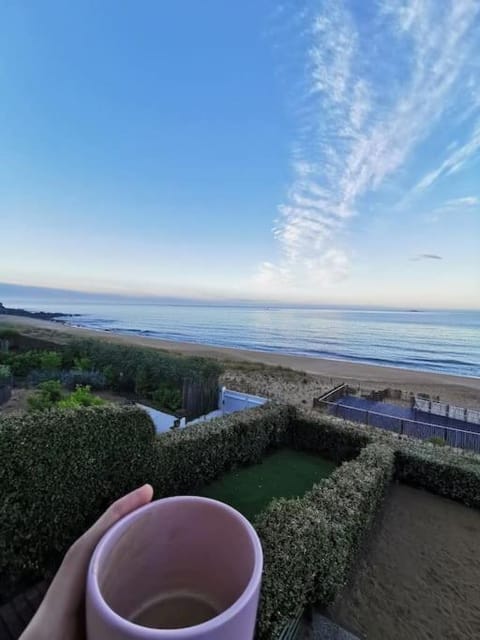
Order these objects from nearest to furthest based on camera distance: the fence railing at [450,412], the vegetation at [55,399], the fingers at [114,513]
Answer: the fingers at [114,513], the vegetation at [55,399], the fence railing at [450,412]

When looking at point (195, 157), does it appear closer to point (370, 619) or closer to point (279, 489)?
point (279, 489)

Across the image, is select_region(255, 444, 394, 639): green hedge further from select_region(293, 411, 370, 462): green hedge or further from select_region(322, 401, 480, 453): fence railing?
select_region(322, 401, 480, 453): fence railing

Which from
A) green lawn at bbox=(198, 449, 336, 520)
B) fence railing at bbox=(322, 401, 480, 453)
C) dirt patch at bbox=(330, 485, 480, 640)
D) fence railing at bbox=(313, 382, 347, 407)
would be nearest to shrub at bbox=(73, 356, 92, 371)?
fence railing at bbox=(313, 382, 347, 407)

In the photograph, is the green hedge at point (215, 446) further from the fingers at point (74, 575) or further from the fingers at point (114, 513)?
the fingers at point (74, 575)

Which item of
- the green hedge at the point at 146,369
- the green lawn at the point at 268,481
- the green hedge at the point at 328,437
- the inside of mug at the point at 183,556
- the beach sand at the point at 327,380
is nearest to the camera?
the inside of mug at the point at 183,556

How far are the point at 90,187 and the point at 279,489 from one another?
15628mm

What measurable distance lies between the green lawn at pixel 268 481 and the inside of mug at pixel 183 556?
12.6ft

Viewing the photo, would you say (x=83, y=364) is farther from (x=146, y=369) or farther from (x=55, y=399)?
(x=55, y=399)

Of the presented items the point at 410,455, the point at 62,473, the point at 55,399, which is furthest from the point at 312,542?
the point at 55,399

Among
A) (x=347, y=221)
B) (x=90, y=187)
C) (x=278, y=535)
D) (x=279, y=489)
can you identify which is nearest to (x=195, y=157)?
(x=90, y=187)

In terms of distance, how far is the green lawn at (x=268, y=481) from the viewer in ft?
16.3

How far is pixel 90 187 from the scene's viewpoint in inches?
589

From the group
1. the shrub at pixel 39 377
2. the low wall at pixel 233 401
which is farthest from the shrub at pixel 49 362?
the low wall at pixel 233 401

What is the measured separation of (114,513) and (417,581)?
455 cm
